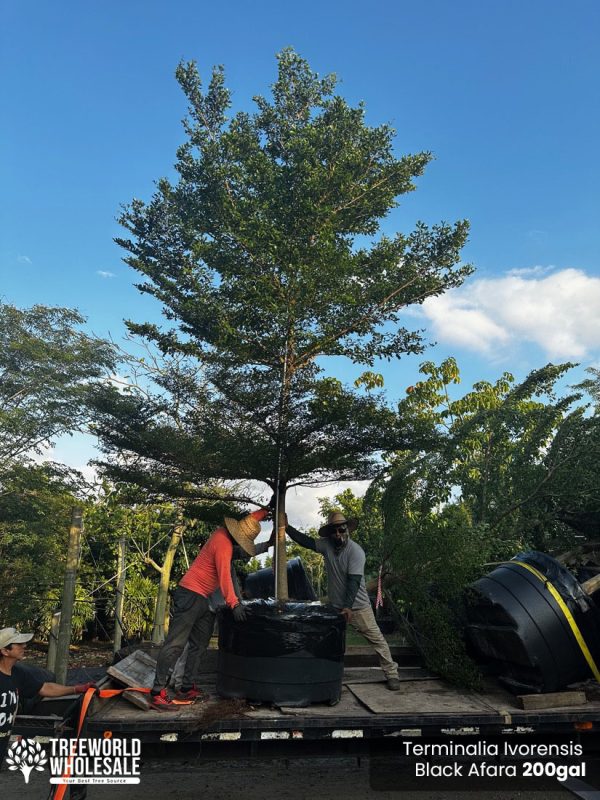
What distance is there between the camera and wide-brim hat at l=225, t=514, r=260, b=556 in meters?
4.38

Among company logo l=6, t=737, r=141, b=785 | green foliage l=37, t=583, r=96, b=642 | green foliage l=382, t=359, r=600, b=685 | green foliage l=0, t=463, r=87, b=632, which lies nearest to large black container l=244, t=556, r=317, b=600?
green foliage l=382, t=359, r=600, b=685

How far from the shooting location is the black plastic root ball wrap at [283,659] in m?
3.59

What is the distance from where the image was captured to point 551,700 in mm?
3654

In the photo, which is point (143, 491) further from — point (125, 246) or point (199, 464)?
point (125, 246)

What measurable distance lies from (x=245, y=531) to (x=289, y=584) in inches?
109

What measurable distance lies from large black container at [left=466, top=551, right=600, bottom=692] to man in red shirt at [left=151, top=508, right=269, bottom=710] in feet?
6.14

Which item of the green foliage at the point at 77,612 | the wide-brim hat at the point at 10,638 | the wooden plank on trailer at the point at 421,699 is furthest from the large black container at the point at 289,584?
the green foliage at the point at 77,612

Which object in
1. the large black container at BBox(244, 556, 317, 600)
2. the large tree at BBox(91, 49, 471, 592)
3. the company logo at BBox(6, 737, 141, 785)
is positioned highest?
the large tree at BBox(91, 49, 471, 592)

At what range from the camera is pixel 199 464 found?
844 centimetres

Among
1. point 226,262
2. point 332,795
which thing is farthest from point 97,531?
point 332,795

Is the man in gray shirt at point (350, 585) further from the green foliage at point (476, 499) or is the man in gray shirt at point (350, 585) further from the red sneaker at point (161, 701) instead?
the red sneaker at point (161, 701)

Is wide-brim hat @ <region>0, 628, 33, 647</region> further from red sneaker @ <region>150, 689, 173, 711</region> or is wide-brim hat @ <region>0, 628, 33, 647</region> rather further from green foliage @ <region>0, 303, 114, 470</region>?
green foliage @ <region>0, 303, 114, 470</region>

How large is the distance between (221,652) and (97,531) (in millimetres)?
17148

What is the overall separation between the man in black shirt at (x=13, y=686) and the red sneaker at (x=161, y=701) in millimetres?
436
